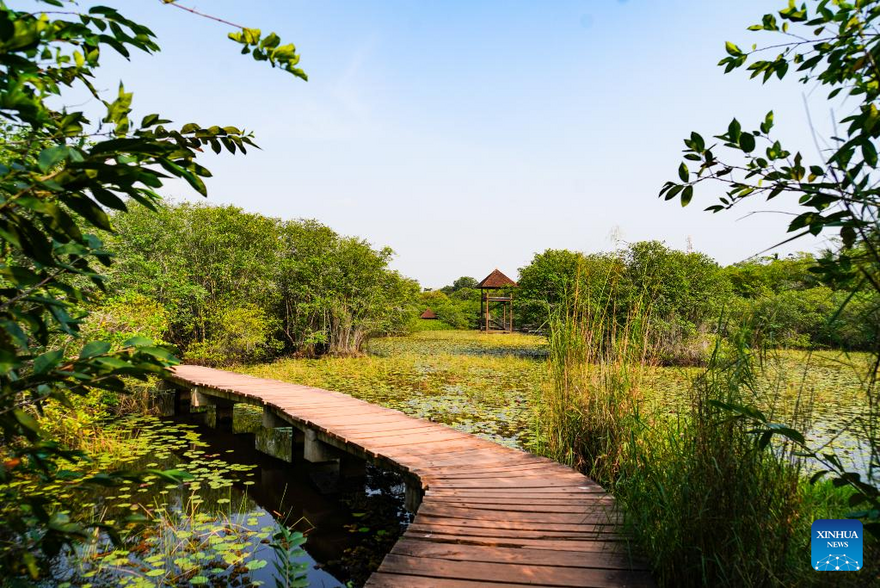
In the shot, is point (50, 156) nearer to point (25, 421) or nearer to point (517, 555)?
point (25, 421)

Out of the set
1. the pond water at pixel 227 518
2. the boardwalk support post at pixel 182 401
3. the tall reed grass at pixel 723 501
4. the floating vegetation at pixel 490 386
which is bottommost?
the pond water at pixel 227 518

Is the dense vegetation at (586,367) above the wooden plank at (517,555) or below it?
above

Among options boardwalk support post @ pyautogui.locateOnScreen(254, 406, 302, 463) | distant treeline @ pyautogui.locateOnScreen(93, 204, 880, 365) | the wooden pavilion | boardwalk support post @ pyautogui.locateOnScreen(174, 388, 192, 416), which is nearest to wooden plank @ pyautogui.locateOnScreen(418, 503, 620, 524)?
boardwalk support post @ pyautogui.locateOnScreen(254, 406, 302, 463)

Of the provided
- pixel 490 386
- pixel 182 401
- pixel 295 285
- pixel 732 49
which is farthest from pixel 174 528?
pixel 295 285

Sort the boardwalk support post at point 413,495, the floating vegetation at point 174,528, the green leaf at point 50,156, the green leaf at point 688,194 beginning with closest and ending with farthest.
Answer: the green leaf at point 50,156 < the green leaf at point 688,194 < the floating vegetation at point 174,528 < the boardwalk support post at point 413,495

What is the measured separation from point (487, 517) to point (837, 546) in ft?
4.79

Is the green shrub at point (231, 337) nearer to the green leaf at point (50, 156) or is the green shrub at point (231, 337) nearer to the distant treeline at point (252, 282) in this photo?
the distant treeline at point (252, 282)

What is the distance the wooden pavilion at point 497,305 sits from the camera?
22719mm

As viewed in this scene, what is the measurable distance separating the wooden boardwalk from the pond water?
560 millimetres

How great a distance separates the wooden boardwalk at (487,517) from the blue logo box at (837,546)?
59 cm

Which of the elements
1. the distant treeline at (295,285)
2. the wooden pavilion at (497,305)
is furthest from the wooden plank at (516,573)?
the wooden pavilion at (497,305)

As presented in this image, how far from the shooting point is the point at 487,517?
98.4 inches

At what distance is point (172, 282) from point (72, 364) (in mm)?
9779

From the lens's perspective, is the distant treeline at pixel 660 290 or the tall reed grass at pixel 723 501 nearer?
the tall reed grass at pixel 723 501
